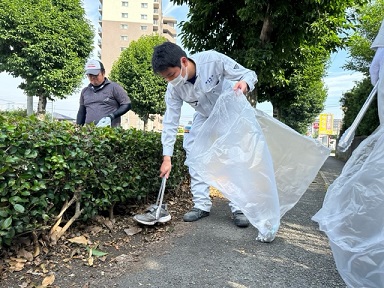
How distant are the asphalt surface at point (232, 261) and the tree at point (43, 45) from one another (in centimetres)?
1514

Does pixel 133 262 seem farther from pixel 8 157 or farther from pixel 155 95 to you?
pixel 155 95

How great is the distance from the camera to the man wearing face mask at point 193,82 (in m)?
2.40

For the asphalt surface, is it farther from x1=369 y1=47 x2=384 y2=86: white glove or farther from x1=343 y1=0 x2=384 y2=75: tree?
x1=343 y1=0 x2=384 y2=75: tree

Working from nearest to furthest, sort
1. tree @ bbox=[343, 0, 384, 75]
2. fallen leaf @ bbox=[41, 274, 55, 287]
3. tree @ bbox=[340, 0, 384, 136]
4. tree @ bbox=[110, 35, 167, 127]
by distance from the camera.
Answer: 1. fallen leaf @ bbox=[41, 274, 55, 287]
2. tree @ bbox=[340, 0, 384, 136]
3. tree @ bbox=[343, 0, 384, 75]
4. tree @ bbox=[110, 35, 167, 127]

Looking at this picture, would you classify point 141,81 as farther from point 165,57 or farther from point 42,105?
point 165,57

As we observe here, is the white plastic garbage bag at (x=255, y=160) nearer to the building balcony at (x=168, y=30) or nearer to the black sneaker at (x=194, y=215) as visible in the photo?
the black sneaker at (x=194, y=215)

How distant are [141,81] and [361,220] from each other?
21629 millimetres

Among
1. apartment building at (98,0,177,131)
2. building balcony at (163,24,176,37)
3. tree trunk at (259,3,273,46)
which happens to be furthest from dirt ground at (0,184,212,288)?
building balcony at (163,24,176,37)

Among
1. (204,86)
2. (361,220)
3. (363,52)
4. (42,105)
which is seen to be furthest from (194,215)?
(42,105)

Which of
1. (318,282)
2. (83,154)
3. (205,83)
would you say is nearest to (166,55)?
(205,83)

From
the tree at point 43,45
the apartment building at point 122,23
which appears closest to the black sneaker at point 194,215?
the tree at point 43,45

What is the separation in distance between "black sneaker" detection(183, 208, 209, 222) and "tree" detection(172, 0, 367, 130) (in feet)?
10.6

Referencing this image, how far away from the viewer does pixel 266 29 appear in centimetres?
571

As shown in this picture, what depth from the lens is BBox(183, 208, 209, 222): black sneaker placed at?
9.78ft
